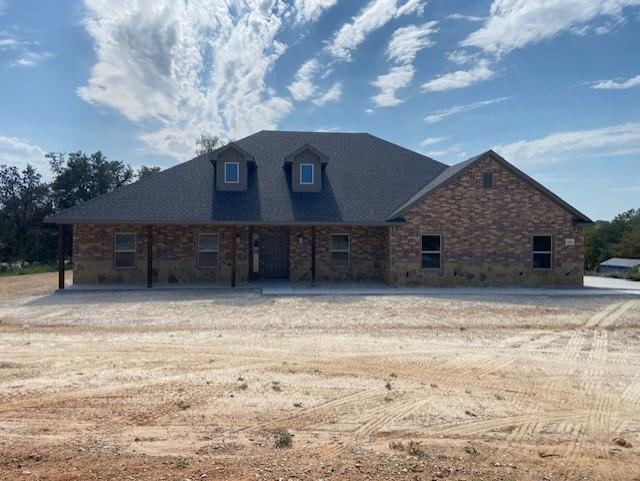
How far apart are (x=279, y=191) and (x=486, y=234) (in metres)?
8.47

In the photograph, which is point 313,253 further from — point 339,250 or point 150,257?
point 150,257

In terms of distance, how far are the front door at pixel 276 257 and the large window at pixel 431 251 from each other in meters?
5.53

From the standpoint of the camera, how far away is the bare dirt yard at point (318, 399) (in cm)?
390

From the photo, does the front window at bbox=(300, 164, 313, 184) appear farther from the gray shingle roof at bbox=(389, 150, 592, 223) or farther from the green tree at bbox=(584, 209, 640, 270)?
the green tree at bbox=(584, 209, 640, 270)

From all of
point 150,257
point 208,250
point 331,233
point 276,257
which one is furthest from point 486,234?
point 150,257

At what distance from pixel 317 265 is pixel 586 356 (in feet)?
38.2

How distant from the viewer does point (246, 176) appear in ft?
61.8

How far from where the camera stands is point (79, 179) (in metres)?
37.1

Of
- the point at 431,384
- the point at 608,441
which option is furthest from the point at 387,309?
the point at 608,441

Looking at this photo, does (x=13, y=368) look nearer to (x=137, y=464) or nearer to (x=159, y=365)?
(x=159, y=365)

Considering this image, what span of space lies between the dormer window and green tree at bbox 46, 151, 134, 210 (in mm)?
24879

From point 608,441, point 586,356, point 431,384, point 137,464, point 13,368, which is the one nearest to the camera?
point 137,464

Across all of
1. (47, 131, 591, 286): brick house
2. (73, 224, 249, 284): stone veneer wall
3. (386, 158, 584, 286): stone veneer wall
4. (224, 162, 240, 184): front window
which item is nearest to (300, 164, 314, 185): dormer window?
(47, 131, 591, 286): brick house

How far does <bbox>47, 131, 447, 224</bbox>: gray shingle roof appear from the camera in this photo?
661 inches
